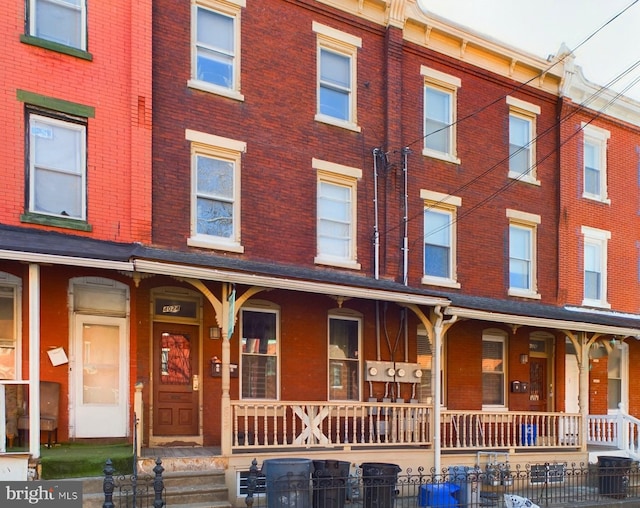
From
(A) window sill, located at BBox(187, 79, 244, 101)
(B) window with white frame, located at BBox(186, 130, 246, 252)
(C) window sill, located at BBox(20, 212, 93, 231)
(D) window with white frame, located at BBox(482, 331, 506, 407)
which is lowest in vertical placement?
(D) window with white frame, located at BBox(482, 331, 506, 407)

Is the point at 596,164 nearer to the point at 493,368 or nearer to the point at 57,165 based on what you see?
the point at 493,368

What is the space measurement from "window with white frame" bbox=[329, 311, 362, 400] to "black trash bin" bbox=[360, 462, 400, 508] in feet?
12.1

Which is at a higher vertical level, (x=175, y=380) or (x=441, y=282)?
(x=441, y=282)

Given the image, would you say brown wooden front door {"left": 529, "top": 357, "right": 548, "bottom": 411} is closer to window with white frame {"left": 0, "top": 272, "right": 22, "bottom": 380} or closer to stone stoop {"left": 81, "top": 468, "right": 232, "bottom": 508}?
stone stoop {"left": 81, "top": 468, "right": 232, "bottom": 508}

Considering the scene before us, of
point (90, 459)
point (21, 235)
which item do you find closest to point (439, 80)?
point (21, 235)

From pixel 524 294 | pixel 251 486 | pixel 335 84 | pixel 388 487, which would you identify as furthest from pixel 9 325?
pixel 524 294

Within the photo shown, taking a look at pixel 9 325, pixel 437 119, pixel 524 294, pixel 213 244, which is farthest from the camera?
pixel 524 294

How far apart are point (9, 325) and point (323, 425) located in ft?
21.0

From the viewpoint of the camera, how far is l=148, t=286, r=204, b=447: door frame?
12727 millimetres

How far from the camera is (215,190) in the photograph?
1382 cm

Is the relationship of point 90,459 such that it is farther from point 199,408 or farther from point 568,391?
point 568,391

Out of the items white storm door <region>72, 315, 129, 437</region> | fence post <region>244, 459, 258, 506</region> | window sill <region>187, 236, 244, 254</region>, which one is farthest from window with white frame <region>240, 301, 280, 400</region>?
fence post <region>244, 459, 258, 506</region>

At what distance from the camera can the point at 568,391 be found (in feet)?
62.9

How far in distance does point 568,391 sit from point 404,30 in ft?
35.9
